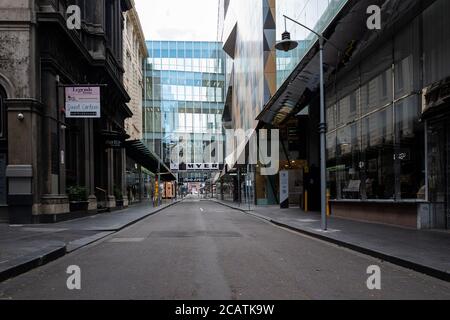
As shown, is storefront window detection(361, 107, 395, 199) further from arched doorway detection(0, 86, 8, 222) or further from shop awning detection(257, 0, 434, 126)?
arched doorway detection(0, 86, 8, 222)

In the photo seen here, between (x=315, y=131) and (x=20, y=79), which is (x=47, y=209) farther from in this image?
(x=315, y=131)

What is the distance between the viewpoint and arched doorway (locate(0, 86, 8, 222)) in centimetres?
2048

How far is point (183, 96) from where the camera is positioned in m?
88.0

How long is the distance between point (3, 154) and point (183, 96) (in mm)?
68238

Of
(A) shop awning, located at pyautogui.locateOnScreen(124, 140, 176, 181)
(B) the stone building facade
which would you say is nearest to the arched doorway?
(B) the stone building facade

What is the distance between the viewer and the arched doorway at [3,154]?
20484 mm

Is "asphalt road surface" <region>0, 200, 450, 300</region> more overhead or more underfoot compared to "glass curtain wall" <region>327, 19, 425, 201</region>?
more underfoot

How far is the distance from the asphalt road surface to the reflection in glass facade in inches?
2786

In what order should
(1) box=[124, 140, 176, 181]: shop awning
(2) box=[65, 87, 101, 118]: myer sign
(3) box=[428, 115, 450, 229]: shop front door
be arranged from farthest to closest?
1. (1) box=[124, 140, 176, 181]: shop awning
2. (2) box=[65, 87, 101, 118]: myer sign
3. (3) box=[428, 115, 450, 229]: shop front door

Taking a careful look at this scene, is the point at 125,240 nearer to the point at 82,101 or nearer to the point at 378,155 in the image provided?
the point at 82,101

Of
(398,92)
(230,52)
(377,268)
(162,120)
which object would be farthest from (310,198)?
(162,120)

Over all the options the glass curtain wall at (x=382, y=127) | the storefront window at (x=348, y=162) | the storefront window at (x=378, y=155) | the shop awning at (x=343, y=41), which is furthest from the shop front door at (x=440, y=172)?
the storefront window at (x=348, y=162)

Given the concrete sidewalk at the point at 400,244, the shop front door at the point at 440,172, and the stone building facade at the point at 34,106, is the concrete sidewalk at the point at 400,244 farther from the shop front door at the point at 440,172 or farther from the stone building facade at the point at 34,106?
the stone building facade at the point at 34,106

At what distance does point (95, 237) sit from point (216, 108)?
76030 millimetres
